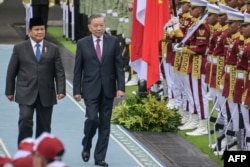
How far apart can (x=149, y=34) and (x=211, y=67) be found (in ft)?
6.84

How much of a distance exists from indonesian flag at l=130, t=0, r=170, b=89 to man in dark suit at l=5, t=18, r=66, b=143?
345cm

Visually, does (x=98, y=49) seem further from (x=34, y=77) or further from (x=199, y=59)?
(x=199, y=59)

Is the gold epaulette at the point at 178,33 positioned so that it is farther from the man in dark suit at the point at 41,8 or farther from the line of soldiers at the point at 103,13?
the man in dark suit at the point at 41,8

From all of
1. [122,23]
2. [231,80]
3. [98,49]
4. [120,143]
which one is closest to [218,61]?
A: [231,80]

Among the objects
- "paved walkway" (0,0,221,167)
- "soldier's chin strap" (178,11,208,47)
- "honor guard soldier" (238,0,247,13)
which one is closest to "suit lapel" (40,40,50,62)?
"paved walkway" (0,0,221,167)

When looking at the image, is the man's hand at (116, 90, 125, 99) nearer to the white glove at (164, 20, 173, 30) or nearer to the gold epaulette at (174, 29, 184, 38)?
the gold epaulette at (174, 29, 184, 38)

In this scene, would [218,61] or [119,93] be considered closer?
[119,93]

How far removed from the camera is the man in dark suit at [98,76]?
14.7 meters

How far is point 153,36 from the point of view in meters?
17.6

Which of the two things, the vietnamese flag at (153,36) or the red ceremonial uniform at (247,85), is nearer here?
the red ceremonial uniform at (247,85)

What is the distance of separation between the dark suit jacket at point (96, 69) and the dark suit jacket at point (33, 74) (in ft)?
1.62

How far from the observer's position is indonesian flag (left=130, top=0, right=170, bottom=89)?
57.7 ft

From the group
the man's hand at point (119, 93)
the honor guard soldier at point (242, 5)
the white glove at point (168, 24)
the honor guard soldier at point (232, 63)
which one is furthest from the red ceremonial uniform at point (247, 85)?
the white glove at point (168, 24)

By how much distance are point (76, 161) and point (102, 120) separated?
0.73 metres
